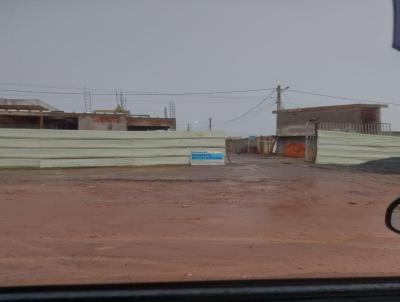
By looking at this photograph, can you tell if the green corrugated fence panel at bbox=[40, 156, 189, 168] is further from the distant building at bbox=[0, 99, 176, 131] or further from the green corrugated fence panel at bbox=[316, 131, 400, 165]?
the distant building at bbox=[0, 99, 176, 131]

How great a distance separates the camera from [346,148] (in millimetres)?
26734

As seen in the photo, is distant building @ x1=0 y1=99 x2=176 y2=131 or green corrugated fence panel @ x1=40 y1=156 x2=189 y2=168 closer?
green corrugated fence panel @ x1=40 y1=156 x2=189 y2=168

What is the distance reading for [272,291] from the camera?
6.30 feet

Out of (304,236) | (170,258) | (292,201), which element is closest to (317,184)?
(292,201)

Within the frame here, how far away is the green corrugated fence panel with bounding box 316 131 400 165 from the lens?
1047 inches

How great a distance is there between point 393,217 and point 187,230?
6.23m

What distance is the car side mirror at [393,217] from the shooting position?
6.79 ft

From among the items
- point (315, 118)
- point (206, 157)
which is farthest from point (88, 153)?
point (315, 118)

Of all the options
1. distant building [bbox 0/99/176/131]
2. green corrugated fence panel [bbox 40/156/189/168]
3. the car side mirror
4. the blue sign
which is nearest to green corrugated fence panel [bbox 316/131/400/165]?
the blue sign

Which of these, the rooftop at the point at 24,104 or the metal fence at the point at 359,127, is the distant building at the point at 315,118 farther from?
the rooftop at the point at 24,104

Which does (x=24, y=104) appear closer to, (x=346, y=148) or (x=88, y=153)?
(x=88, y=153)

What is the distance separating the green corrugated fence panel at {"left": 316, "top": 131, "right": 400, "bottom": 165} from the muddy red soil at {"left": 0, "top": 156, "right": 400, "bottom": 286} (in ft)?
32.4

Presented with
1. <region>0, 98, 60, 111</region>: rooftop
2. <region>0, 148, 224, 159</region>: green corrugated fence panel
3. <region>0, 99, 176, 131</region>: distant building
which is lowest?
<region>0, 148, 224, 159</region>: green corrugated fence panel

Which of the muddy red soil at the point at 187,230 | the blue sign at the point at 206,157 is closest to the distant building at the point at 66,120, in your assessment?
the blue sign at the point at 206,157
